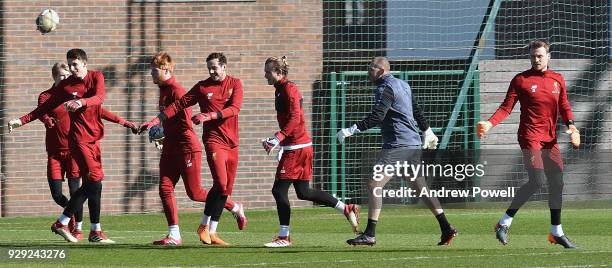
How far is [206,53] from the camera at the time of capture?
22.3m

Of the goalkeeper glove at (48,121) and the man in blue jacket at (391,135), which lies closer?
the man in blue jacket at (391,135)

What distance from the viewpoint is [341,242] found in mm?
14492

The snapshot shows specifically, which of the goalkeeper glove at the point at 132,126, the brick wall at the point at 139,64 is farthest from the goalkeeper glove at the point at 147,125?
the brick wall at the point at 139,64

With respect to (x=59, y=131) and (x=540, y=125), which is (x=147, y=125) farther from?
(x=540, y=125)

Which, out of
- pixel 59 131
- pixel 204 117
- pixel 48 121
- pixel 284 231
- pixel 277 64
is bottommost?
pixel 284 231

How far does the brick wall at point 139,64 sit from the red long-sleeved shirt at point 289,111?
877cm

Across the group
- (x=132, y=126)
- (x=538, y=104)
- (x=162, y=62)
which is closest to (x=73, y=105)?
(x=132, y=126)

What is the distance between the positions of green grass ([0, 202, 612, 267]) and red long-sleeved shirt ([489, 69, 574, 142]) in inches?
41.7

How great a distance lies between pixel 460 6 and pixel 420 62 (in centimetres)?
122

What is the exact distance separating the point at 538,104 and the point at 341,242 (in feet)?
8.57

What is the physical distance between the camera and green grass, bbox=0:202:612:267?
11695mm

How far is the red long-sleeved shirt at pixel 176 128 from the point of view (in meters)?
13.8

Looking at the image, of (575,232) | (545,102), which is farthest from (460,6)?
(545,102)

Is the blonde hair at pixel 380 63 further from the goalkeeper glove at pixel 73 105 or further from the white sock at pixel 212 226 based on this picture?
the goalkeeper glove at pixel 73 105
